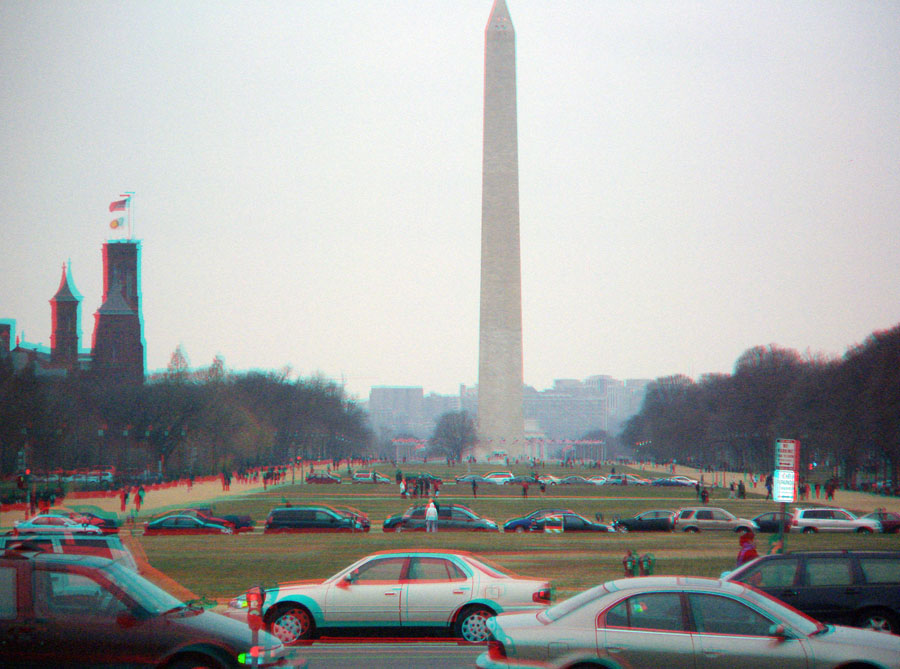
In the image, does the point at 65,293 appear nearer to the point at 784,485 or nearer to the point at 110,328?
the point at 110,328

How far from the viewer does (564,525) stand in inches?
1314

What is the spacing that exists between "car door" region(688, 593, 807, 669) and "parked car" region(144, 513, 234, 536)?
85.1ft

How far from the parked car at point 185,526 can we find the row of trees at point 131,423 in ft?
78.5

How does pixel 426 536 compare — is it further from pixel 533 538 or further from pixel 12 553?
pixel 12 553

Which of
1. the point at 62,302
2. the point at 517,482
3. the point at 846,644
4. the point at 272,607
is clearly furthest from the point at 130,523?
the point at 62,302

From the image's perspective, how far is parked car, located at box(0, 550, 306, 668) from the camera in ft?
27.5

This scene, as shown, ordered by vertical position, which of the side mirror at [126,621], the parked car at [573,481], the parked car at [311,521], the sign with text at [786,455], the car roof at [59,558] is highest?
the sign with text at [786,455]

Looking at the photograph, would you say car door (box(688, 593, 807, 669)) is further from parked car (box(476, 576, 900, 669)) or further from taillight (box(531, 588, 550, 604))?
taillight (box(531, 588, 550, 604))

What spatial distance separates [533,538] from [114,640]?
23.1 metres

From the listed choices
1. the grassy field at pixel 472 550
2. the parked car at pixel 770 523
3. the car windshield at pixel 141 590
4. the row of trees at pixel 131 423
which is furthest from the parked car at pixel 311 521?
the row of trees at pixel 131 423

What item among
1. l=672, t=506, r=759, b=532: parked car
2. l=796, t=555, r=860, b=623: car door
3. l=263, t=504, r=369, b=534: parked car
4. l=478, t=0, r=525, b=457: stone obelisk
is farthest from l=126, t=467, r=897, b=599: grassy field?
l=478, t=0, r=525, b=457: stone obelisk

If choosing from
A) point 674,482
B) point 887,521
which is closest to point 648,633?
point 887,521

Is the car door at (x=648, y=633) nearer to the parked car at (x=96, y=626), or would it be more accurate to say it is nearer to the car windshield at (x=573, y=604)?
the car windshield at (x=573, y=604)

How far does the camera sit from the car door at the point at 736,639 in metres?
8.50
